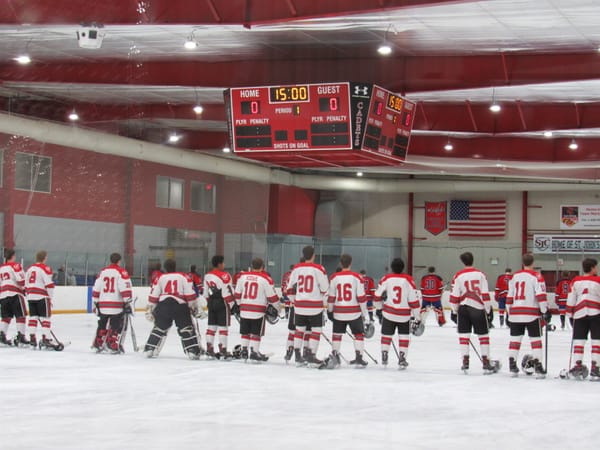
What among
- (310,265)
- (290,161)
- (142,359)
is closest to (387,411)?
(310,265)

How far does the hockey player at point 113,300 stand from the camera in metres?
11.0

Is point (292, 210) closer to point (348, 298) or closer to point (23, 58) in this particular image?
point (23, 58)

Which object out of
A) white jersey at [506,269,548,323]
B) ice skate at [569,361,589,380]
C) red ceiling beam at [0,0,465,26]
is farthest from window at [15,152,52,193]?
ice skate at [569,361,589,380]

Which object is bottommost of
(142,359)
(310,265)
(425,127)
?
(142,359)

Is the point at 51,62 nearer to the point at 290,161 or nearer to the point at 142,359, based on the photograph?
the point at 290,161

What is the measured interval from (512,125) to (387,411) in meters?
13.1

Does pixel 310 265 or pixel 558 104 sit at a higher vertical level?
pixel 558 104

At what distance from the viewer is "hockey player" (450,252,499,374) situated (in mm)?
9586

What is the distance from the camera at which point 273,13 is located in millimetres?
11922

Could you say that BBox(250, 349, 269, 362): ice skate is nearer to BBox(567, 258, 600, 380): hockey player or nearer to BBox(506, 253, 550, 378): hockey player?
BBox(506, 253, 550, 378): hockey player

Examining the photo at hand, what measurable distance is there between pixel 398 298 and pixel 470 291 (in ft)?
2.65

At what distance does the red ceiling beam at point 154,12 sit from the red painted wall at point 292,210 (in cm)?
1850

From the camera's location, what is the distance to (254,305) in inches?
403

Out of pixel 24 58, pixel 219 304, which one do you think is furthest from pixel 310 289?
pixel 24 58
